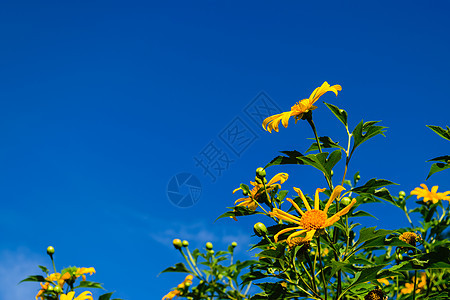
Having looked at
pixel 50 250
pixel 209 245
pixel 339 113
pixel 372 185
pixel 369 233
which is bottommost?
pixel 369 233

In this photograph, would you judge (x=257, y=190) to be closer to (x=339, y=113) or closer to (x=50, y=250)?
(x=339, y=113)

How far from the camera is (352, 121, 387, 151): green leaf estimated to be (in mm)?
2285

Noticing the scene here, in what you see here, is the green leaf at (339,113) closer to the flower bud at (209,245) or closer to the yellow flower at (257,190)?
the yellow flower at (257,190)

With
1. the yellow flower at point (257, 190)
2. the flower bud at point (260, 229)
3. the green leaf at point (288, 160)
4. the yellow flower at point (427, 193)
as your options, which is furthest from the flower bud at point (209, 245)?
the yellow flower at point (427, 193)

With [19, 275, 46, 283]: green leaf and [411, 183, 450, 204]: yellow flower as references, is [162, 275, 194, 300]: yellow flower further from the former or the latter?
[411, 183, 450, 204]: yellow flower

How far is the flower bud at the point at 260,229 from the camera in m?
2.19

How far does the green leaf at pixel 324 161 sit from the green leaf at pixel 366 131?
0.72ft

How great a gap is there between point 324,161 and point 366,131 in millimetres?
435

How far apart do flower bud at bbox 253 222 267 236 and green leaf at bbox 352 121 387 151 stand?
740mm

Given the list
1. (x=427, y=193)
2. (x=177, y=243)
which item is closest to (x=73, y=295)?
(x=177, y=243)

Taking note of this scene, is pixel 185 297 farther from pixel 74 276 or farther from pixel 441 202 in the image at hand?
pixel 441 202

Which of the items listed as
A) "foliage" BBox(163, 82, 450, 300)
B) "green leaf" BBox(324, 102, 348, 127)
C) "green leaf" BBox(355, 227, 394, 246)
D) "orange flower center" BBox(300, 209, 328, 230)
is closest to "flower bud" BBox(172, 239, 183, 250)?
"foliage" BBox(163, 82, 450, 300)

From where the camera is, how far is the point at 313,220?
6.79ft

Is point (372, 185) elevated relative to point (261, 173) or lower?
lower
